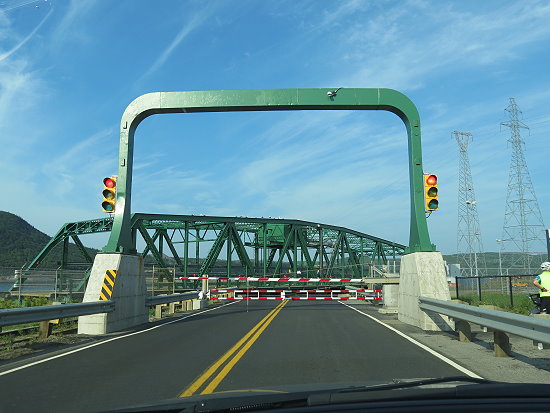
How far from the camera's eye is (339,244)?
258 ft

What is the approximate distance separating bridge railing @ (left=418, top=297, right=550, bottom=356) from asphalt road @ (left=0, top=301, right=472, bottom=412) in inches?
46.9

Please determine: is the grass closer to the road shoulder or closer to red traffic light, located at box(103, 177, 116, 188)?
the road shoulder

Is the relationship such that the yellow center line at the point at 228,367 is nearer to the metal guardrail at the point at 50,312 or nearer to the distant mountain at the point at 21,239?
the metal guardrail at the point at 50,312

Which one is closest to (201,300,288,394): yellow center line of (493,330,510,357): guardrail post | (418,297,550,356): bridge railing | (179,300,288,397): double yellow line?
(179,300,288,397): double yellow line

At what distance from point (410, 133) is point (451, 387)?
45.4 ft

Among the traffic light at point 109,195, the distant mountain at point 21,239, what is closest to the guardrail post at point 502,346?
the traffic light at point 109,195

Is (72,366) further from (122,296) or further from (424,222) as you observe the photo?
(424,222)

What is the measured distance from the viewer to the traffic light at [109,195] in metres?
14.9

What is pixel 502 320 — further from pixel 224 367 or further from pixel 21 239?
pixel 21 239

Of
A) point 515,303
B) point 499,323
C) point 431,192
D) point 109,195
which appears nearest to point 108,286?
point 109,195

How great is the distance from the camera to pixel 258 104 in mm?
16578

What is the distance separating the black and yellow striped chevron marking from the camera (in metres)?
13.6

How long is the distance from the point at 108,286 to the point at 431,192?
32.1 ft

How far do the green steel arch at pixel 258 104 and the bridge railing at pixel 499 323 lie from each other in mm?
4903
